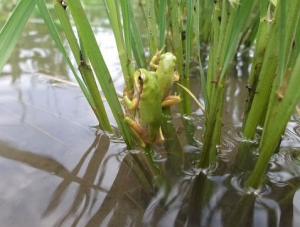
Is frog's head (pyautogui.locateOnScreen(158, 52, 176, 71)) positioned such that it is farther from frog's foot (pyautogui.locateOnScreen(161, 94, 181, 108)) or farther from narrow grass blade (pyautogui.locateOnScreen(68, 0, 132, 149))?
narrow grass blade (pyautogui.locateOnScreen(68, 0, 132, 149))

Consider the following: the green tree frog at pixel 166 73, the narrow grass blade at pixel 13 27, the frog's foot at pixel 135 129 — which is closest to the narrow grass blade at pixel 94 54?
the frog's foot at pixel 135 129

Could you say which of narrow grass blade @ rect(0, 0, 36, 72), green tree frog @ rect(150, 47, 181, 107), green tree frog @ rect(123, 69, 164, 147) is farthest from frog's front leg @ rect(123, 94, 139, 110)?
Answer: narrow grass blade @ rect(0, 0, 36, 72)

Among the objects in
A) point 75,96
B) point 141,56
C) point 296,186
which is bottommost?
point 296,186

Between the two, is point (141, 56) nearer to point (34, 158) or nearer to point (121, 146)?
point (121, 146)

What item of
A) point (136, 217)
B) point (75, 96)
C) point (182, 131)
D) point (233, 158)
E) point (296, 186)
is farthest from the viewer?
point (75, 96)

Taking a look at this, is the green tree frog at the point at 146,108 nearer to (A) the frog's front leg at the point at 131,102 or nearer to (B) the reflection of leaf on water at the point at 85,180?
(A) the frog's front leg at the point at 131,102

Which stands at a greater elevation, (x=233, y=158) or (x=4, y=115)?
(x=4, y=115)

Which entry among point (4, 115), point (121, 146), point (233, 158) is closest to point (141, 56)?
point (121, 146)
